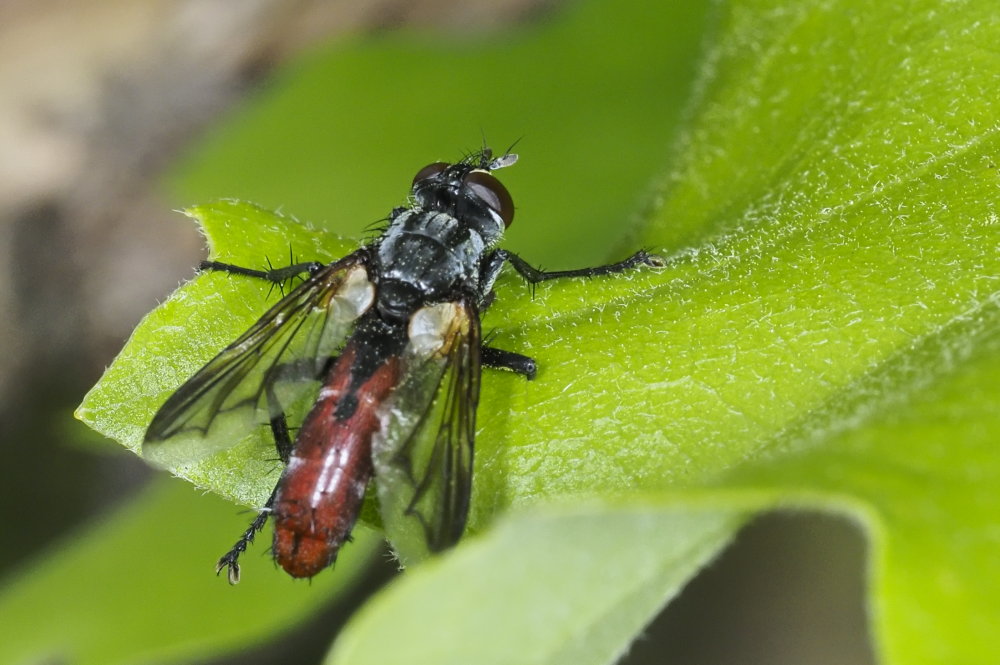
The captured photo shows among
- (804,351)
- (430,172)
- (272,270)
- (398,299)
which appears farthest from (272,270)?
(804,351)

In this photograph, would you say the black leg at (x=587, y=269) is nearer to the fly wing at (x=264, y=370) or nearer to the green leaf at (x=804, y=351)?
the green leaf at (x=804, y=351)

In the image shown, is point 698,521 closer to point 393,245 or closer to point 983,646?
point 983,646

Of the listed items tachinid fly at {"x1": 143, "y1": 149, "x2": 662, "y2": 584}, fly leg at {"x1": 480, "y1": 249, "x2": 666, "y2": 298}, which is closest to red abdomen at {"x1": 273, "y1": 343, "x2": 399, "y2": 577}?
tachinid fly at {"x1": 143, "y1": 149, "x2": 662, "y2": 584}

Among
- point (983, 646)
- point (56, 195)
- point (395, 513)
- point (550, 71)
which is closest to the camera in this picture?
point (983, 646)

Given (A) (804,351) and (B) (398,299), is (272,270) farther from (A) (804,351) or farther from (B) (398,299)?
(A) (804,351)

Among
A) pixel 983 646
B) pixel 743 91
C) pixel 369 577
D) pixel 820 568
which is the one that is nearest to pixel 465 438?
pixel 983 646
